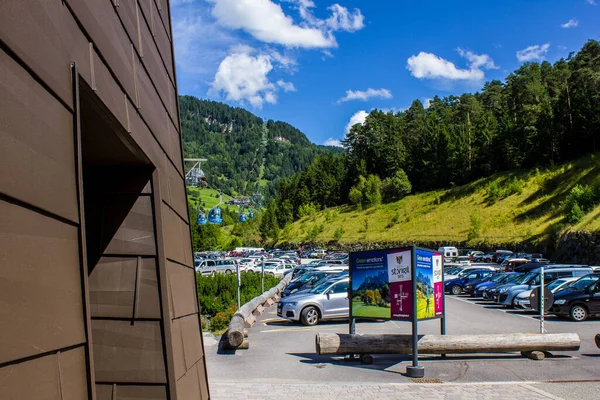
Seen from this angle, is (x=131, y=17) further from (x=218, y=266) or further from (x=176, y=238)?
(x=218, y=266)

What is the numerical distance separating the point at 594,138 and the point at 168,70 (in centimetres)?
8191

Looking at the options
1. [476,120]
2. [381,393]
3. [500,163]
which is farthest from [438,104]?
[381,393]

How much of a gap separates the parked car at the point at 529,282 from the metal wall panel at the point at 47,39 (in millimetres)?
22779

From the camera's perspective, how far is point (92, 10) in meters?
2.97

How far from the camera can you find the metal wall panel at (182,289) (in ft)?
14.0

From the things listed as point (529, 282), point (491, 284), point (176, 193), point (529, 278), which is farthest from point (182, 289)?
point (491, 284)

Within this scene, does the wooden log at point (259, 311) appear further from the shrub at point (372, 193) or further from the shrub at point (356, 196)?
the shrub at point (356, 196)

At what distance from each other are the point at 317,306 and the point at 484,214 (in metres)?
60.2

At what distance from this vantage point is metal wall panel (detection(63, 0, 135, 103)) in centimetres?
285

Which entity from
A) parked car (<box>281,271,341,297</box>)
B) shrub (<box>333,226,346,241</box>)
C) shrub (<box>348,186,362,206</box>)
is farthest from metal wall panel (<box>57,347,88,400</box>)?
shrub (<box>348,186,362,206</box>)

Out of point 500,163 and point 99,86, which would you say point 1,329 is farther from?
point 500,163

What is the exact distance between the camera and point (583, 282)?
69.3 feet

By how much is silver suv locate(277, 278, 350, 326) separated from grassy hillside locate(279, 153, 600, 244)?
3796cm

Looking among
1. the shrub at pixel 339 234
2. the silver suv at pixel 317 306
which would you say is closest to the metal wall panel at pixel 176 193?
the silver suv at pixel 317 306
